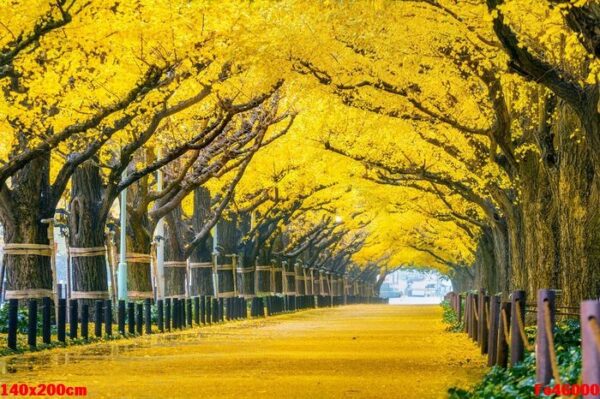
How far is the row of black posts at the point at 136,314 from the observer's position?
22.8 metres

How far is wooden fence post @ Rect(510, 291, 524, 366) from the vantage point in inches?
593

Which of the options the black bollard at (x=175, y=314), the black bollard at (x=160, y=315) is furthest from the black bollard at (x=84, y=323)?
the black bollard at (x=175, y=314)

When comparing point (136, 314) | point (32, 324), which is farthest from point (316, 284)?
point (32, 324)

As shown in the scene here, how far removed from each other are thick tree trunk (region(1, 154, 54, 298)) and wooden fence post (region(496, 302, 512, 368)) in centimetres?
1323

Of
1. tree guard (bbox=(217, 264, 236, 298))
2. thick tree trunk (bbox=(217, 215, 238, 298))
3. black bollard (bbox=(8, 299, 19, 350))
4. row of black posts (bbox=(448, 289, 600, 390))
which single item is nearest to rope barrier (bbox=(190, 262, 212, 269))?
thick tree trunk (bbox=(217, 215, 238, 298))

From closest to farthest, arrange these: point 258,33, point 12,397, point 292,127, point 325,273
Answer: point 12,397 → point 258,33 → point 292,127 → point 325,273

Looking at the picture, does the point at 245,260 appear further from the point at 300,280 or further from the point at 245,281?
the point at 300,280

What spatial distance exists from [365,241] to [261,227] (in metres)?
40.5

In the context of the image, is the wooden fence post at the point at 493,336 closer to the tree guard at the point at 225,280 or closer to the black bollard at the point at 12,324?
the black bollard at the point at 12,324

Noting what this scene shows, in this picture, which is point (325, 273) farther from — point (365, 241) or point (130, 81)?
point (130, 81)

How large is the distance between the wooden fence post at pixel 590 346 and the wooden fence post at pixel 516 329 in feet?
21.9

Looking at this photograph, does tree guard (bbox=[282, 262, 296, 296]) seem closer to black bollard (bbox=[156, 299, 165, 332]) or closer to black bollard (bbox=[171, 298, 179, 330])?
black bollard (bbox=[171, 298, 179, 330])

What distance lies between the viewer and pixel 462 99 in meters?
27.9

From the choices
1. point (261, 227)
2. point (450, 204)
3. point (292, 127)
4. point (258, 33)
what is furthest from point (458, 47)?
point (261, 227)
